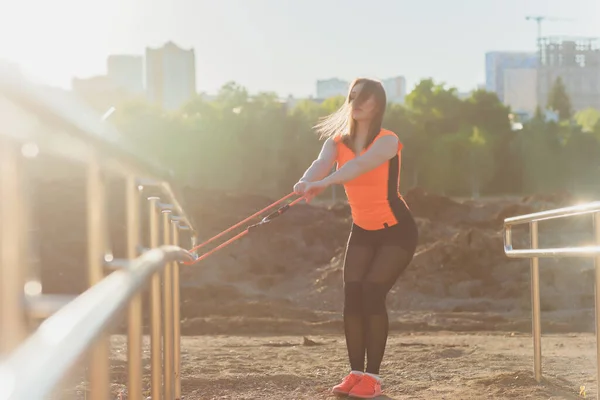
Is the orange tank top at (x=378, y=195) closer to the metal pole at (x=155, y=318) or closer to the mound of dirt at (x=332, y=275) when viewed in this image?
the metal pole at (x=155, y=318)

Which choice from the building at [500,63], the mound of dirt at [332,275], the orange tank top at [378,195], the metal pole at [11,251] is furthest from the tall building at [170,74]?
the metal pole at [11,251]

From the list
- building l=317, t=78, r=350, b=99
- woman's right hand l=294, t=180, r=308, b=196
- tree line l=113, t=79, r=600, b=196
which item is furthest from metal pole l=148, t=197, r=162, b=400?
building l=317, t=78, r=350, b=99

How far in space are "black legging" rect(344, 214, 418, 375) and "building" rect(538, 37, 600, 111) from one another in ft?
453

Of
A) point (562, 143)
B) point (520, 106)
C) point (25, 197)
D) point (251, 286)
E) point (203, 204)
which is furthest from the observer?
point (520, 106)

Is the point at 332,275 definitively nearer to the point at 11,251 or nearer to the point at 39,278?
the point at 39,278

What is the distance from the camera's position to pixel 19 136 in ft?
3.86

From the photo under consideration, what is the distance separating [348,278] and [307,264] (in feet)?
60.8

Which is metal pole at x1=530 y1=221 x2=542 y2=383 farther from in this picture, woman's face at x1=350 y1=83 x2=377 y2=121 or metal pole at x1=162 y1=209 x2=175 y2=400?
metal pole at x1=162 y1=209 x2=175 y2=400

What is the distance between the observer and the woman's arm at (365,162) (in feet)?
18.3

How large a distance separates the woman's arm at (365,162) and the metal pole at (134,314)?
2718 mm

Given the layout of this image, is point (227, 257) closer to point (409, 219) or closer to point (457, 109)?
point (409, 219)

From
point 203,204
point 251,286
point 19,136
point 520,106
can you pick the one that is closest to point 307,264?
point 251,286

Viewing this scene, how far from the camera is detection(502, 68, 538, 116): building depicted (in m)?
149

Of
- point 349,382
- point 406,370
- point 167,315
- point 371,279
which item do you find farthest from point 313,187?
→ point 406,370
